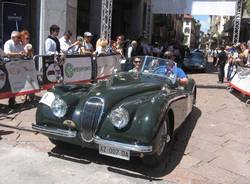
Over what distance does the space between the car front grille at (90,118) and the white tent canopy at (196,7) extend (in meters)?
17.6

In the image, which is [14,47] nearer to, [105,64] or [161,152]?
[105,64]

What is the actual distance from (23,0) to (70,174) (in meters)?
12.3

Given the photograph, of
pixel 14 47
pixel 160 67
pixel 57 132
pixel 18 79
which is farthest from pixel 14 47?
pixel 57 132

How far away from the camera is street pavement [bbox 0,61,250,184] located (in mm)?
5441

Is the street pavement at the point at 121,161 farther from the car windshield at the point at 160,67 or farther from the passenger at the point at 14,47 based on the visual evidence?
the passenger at the point at 14,47

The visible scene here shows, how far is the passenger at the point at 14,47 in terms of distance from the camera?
31.1 ft

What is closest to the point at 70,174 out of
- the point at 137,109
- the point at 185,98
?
the point at 137,109

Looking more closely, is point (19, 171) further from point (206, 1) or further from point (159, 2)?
point (159, 2)

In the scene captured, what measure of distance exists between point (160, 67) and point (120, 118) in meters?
2.35

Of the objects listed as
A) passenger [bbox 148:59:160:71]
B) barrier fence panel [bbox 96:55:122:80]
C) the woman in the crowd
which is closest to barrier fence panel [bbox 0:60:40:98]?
the woman in the crowd

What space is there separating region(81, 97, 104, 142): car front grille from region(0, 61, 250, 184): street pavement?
45cm

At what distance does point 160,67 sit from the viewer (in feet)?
25.1

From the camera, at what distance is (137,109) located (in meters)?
5.65

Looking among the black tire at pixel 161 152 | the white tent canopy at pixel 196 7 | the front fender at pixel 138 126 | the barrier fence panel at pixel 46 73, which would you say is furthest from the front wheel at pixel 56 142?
the white tent canopy at pixel 196 7
